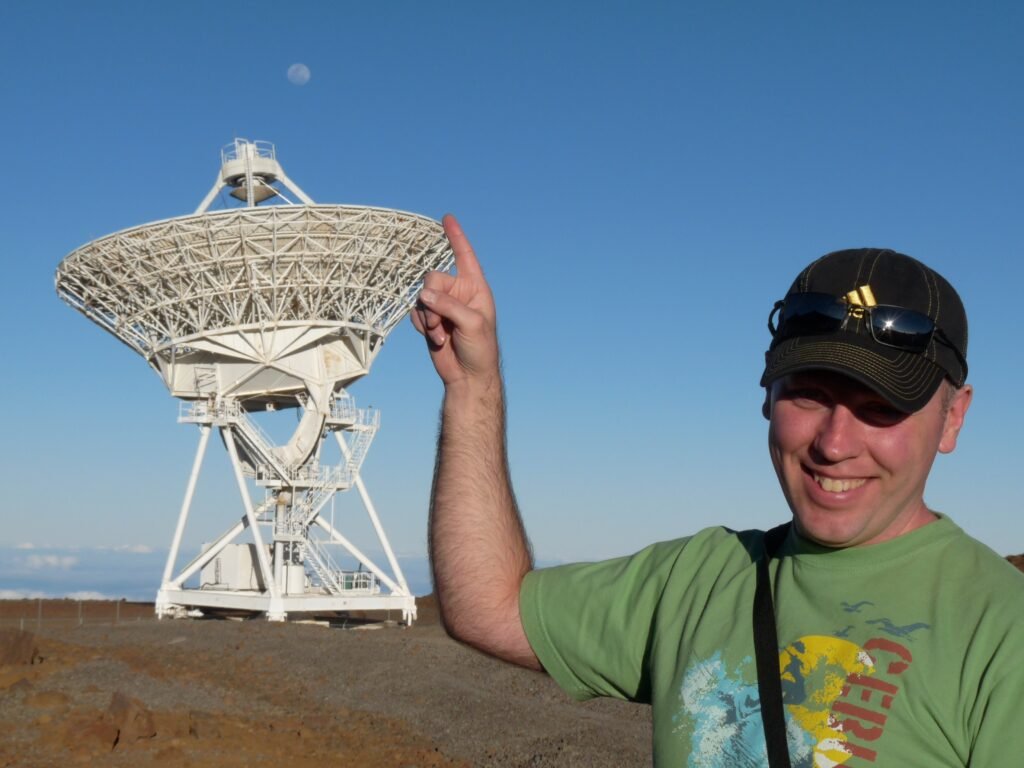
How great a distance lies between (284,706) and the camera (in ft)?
54.2

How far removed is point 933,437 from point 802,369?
0.32 meters

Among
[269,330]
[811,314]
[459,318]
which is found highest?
[269,330]

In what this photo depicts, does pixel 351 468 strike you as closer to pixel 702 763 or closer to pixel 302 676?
pixel 302 676

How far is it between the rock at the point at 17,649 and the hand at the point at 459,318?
19.1m

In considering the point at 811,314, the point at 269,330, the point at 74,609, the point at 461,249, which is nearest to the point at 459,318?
the point at 461,249

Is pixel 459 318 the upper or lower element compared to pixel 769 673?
upper

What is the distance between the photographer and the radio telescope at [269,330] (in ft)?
96.3

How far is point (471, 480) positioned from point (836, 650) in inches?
43.8

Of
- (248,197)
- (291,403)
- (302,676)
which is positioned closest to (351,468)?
(291,403)

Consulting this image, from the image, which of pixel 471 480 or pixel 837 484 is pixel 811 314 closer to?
pixel 837 484

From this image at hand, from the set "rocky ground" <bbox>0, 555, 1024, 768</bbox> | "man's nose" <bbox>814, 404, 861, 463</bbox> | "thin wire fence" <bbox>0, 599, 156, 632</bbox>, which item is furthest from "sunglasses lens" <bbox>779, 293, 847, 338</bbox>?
"thin wire fence" <bbox>0, 599, 156, 632</bbox>

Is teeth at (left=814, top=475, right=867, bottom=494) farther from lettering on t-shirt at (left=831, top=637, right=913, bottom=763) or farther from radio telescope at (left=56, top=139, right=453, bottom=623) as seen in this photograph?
radio telescope at (left=56, top=139, right=453, bottom=623)

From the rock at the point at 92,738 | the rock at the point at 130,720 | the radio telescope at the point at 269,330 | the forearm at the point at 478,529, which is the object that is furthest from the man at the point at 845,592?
the radio telescope at the point at 269,330

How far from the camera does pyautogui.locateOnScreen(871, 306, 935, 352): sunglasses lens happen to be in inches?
89.3
